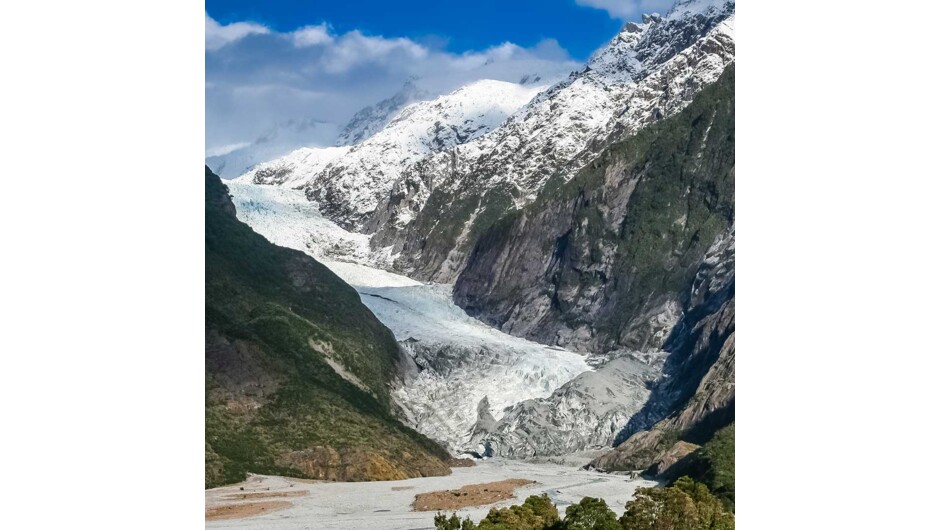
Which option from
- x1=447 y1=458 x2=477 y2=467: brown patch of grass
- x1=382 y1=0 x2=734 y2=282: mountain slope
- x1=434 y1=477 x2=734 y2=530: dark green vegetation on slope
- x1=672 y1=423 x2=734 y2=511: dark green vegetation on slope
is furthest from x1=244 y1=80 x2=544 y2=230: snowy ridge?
x1=434 y1=477 x2=734 y2=530: dark green vegetation on slope

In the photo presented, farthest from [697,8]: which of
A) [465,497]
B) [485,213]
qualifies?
[465,497]

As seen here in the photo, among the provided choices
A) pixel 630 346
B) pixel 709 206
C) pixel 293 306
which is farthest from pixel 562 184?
pixel 293 306

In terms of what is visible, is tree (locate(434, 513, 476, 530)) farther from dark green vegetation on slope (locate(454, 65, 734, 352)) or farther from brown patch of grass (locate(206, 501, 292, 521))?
dark green vegetation on slope (locate(454, 65, 734, 352))

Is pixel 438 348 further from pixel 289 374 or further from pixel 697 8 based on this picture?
pixel 697 8

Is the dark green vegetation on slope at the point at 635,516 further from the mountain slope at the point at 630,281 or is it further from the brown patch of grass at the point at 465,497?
the mountain slope at the point at 630,281

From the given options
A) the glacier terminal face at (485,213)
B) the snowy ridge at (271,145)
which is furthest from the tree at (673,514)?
the snowy ridge at (271,145)
